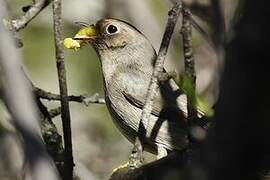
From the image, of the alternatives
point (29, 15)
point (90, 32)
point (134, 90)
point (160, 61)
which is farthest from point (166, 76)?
point (90, 32)

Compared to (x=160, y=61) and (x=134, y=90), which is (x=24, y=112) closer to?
(x=160, y=61)

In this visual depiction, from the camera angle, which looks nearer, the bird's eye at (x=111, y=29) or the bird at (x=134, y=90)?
the bird at (x=134, y=90)

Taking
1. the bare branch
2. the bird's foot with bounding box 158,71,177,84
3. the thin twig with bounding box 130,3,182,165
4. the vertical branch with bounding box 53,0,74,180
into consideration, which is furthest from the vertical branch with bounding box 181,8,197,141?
the bare branch

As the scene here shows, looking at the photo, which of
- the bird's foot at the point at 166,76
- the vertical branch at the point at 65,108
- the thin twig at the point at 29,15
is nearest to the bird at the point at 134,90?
the bird's foot at the point at 166,76

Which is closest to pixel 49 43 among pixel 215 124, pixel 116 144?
pixel 116 144

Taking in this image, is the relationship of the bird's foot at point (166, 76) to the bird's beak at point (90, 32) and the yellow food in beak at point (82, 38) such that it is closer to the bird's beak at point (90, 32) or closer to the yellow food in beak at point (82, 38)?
the yellow food in beak at point (82, 38)
